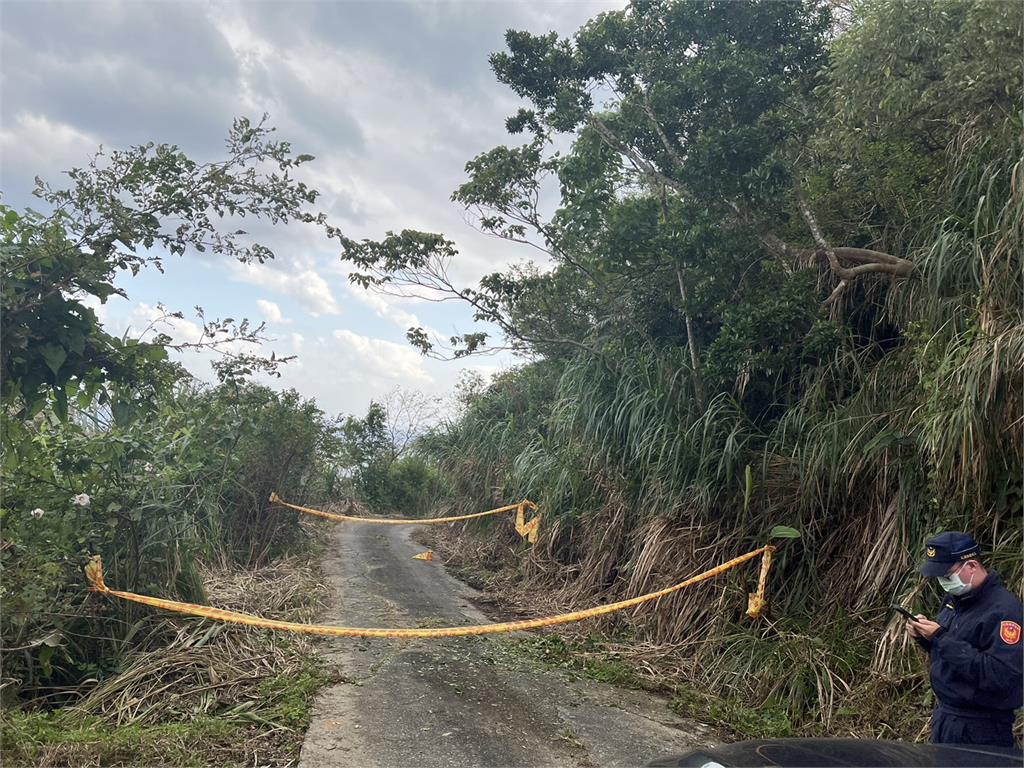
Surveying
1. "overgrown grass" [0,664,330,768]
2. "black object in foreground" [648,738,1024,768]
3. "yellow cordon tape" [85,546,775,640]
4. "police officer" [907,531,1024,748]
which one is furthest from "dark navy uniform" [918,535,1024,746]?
"overgrown grass" [0,664,330,768]

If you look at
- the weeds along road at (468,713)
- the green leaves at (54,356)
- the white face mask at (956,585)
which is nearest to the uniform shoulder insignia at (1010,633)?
the white face mask at (956,585)

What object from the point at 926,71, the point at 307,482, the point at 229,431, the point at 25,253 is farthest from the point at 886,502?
the point at 307,482

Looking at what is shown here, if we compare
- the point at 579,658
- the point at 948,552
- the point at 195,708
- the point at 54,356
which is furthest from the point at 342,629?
the point at 948,552

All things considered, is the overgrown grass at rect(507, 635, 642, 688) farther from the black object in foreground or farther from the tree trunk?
the black object in foreground

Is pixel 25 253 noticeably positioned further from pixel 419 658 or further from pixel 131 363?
pixel 419 658

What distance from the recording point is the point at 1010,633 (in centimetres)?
273

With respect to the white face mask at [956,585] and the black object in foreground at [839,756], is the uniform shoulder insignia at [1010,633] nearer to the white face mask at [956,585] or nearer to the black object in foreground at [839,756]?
the white face mask at [956,585]

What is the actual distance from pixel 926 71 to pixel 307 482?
27.0 ft

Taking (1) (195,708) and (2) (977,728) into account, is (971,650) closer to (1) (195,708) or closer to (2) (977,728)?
(2) (977,728)

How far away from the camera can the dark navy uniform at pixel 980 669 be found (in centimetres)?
268

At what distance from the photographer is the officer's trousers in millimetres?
2764

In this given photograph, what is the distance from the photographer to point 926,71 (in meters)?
5.13

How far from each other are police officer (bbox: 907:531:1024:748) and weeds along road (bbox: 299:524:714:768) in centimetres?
158

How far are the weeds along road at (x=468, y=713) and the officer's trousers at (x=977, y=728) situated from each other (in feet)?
5.05
